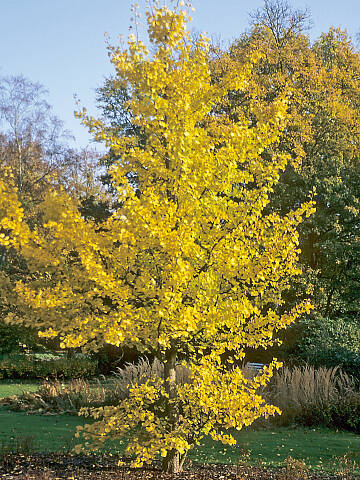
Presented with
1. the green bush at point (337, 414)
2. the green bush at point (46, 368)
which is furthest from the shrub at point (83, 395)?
the green bush at point (46, 368)

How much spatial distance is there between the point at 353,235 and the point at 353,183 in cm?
195

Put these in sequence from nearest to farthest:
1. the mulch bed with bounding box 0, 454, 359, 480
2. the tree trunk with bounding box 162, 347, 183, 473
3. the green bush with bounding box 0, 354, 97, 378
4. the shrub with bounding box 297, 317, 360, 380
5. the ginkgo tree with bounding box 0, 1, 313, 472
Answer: the ginkgo tree with bounding box 0, 1, 313, 472, the mulch bed with bounding box 0, 454, 359, 480, the tree trunk with bounding box 162, 347, 183, 473, the shrub with bounding box 297, 317, 360, 380, the green bush with bounding box 0, 354, 97, 378

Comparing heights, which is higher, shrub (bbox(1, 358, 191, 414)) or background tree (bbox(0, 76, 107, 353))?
background tree (bbox(0, 76, 107, 353))

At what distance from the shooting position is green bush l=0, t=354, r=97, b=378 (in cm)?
1709

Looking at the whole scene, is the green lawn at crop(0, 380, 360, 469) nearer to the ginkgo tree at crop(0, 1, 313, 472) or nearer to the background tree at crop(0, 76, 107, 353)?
the ginkgo tree at crop(0, 1, 313, 472)

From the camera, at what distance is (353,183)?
65.2ft

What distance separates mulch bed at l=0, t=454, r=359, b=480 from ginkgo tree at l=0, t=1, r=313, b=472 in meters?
0.34

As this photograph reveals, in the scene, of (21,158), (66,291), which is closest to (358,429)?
(66,291)

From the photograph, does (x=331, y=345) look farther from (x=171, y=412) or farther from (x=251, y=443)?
(x=171, y=412)

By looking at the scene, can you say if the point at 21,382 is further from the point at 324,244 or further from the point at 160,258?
the point at 160,258

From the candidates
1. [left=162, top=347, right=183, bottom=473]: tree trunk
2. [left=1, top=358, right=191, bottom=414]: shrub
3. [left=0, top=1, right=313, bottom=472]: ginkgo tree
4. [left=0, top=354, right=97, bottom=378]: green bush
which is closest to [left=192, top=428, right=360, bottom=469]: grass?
[left=162, top=347, right=183, bottom=473]: tree trunk

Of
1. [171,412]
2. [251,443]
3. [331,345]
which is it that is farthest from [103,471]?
[331,345]

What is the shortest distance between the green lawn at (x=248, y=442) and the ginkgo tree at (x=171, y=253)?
4.95ft

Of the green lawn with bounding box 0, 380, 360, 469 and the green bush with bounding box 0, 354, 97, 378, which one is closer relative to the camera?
the green lawn with bounding box 0, 380, 360, 469
